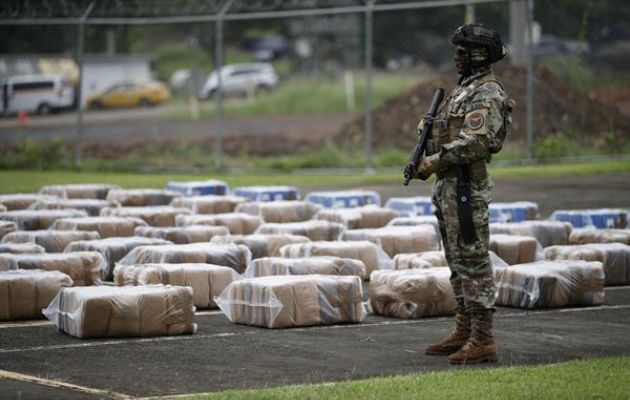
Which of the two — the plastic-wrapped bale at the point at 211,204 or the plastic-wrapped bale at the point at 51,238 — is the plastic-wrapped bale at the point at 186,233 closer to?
the plastic-wrapped bale at the point at 51,238

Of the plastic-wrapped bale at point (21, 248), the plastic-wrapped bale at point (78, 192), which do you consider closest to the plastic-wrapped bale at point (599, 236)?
the plastic-wrapped bale at point (21, 248)

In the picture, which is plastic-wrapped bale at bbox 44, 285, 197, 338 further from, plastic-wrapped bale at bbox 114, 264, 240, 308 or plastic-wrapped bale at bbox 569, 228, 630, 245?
plastic-wrapped bale at bbox 569, 228, 630, 245

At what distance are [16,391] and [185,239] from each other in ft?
26.2

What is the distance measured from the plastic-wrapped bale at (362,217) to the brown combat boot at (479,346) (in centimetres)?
825

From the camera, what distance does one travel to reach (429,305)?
40.9 ft

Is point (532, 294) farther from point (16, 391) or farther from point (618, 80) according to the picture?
point (618, 80)

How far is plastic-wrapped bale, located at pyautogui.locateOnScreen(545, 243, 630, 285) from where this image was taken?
1454 cm

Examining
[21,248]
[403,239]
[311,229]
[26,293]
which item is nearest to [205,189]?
[311,229]

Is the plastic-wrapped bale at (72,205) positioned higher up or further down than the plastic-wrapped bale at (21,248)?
higher up

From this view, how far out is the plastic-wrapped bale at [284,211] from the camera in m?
19.3

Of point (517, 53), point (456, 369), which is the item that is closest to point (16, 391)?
point (456, 369)

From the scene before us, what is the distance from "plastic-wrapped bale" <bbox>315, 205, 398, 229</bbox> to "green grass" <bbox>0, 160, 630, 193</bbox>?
261 inches

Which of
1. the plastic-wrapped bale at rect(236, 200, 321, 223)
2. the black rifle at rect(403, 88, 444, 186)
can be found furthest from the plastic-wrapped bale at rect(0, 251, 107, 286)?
the plastic-wrapped bale at rect(236, 200, 321, 223)

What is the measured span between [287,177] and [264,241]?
439 inches
